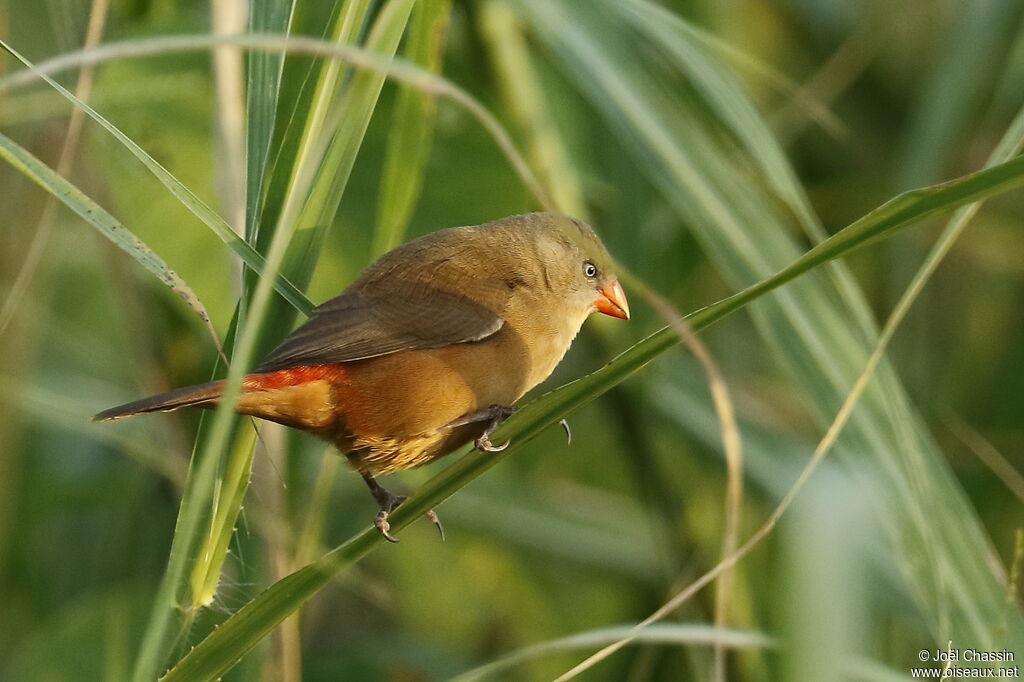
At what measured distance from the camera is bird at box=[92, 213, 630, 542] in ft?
7.19

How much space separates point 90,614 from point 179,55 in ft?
5.14

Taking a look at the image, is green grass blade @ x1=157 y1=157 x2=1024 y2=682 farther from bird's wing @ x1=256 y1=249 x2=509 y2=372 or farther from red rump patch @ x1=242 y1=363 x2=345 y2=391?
bird's wing @ x1=256 y1=249 x2=509 y2=372

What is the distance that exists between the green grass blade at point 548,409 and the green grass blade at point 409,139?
0.70 meters

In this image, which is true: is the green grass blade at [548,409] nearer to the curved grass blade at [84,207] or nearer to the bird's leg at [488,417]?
the curved grass blade at [84,207]

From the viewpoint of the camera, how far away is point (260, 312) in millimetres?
1312

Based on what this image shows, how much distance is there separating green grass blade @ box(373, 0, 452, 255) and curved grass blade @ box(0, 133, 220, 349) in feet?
2.41

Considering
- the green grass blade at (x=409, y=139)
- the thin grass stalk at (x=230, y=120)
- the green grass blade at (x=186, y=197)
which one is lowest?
the green grass blade at (x=186, y=197)

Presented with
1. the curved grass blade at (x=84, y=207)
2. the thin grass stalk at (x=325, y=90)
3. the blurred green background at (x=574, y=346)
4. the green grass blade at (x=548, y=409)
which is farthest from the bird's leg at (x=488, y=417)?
the curved grass blade at (x=84, y=207)

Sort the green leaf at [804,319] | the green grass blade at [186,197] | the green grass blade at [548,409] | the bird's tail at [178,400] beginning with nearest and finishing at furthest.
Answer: the green grass blade at [548,409], the green grass blade at [186,197], the bird's tail at [178,400], the green leaf at [804,319]

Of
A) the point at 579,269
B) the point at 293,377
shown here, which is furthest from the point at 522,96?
the point at 293,377

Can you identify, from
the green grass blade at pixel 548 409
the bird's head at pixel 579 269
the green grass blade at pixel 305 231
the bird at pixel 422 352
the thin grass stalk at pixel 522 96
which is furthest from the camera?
the thin grass stalk at pixel 522 96

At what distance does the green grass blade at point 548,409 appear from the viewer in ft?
4.53

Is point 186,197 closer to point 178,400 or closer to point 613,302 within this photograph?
point 178,400

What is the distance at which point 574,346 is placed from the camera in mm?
3895
